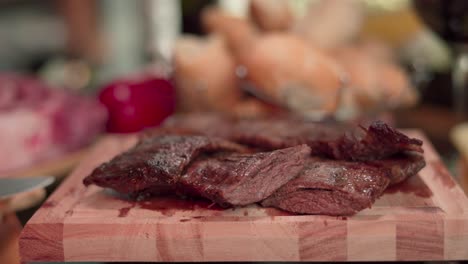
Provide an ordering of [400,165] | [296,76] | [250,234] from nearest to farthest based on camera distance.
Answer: [250,234], [400,165], [296,76]

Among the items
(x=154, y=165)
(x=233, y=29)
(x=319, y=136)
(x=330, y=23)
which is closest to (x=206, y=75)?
(x=233, y=29)

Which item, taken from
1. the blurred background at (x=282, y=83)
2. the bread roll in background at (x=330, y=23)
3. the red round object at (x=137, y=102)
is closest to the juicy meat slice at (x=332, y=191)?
the blurred background at (x=282, y=83)

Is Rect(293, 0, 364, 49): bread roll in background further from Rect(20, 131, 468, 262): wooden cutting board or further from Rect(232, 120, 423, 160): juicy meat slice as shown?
Rect(20, 131, 468, 262): wooden cutting board

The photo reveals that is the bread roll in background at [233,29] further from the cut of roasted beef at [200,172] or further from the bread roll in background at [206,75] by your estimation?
the cut of roasted beef at [200,172]

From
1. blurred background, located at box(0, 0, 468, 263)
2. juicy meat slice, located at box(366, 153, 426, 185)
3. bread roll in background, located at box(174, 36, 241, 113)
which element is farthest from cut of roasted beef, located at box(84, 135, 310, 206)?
bread roll in background, located at box(174, 36, 241, 113)

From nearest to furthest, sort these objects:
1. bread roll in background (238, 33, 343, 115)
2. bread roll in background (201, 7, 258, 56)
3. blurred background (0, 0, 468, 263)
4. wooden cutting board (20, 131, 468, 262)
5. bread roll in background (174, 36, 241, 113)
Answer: wooden cutting board (20, 131, 468, 262)
blurred background (0, 0, 468, 263)
bread roll in background (238, 33, 343, 115)
bread roll in background (174, 36, 241, 113)
bread roll in background (201, 7, 258, 56)

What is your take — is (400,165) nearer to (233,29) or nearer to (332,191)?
(332,191)
